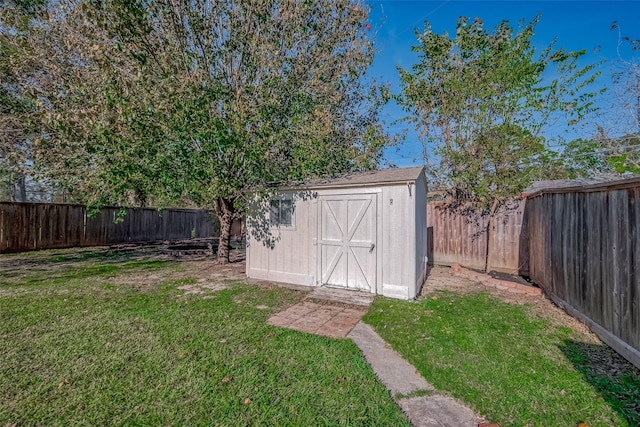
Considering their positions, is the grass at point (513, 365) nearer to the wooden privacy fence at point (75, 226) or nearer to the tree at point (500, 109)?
the tree at point (500, 109)

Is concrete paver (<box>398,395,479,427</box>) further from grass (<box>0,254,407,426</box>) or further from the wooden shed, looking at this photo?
the wooden shed

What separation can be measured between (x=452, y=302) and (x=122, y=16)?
29.0 ft

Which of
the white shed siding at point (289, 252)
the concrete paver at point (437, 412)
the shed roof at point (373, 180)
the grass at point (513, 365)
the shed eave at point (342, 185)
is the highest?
the shed roof at point (373, 180)

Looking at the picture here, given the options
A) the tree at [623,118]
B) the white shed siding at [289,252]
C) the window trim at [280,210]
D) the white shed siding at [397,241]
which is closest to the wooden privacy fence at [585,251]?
the white shed siding at [397,241]

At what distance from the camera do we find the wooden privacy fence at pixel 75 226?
10008mm

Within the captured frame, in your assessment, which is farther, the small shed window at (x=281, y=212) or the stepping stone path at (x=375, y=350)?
the small shed window at (x=281, y=212)

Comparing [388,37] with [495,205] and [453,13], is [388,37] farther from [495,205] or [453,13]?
[495,205]

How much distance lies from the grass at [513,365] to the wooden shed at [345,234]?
106 centimetres

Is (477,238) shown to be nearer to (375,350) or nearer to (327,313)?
(327,313)

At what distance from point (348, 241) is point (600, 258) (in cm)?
387

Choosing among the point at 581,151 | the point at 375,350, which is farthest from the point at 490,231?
the point at 375,350

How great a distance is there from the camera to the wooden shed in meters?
5.57

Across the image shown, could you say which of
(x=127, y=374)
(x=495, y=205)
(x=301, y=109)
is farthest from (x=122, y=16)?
(x=495, y=205)

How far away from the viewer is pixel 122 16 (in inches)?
235
